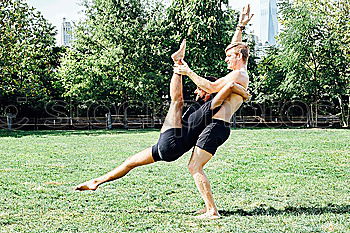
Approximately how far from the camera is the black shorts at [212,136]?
484cm

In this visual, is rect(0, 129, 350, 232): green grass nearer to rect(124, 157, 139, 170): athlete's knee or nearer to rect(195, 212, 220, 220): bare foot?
rect(195, 212, 220, 220): bare foot

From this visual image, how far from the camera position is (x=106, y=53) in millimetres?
26219

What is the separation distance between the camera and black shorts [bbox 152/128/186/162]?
4820 millimetres

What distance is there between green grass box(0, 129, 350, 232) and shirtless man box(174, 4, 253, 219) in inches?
13.9

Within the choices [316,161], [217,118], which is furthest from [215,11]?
[217,118]

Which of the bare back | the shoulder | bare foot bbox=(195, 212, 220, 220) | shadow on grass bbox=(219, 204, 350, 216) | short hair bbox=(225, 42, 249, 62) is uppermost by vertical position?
short hair bbox=(225, 42, 249, 62)

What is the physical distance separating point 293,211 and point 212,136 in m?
1.30

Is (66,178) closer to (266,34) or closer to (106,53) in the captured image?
(106,53)

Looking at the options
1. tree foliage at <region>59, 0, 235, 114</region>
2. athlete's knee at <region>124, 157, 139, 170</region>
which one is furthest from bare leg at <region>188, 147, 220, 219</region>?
tree foliage at <region>59, 0, 235, 114</region>

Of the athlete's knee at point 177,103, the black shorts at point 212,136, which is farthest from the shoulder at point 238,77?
the athlete's knee at point 177,103

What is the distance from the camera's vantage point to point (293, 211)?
16.5ft

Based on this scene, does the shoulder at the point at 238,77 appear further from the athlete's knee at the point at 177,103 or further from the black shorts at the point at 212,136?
the athlete's knee at the point at 177,103

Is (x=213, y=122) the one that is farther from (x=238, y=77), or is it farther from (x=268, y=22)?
(x=268, y=22)

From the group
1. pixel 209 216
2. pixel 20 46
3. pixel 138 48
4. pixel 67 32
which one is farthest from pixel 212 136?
pixel 67 32
